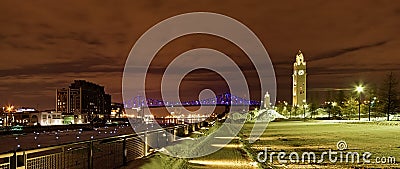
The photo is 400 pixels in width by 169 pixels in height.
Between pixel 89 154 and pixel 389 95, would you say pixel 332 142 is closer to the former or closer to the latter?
pixel 89 154

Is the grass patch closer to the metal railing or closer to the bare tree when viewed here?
the metal railing

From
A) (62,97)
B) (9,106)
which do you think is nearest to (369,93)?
(9,106)

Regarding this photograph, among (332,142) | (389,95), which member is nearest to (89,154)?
(332,142)

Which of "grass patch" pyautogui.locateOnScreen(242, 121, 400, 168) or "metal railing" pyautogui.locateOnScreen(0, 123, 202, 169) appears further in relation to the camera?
"grass patch" pyautogui.locateOnScreen(242, 121, 400, 168)

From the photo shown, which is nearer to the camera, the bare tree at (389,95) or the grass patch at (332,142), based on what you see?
the grass patch at (332,142)

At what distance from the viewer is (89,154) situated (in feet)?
35.9

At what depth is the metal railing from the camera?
26.0 feet

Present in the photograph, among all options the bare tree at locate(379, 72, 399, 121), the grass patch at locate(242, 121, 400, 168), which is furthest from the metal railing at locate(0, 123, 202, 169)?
the bare tree at locate(379, 72, 399, 121)

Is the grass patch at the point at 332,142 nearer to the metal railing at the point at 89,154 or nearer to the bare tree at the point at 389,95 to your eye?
the metal railing at the point at 89,154

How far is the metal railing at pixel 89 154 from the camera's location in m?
7.93

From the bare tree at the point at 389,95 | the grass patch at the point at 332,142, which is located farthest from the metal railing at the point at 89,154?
the bare tree at the point at 389,95

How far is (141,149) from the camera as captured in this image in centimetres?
1677

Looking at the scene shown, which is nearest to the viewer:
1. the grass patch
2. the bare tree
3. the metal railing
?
the metal railing

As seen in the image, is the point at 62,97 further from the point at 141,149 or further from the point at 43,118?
the point at 141,149
